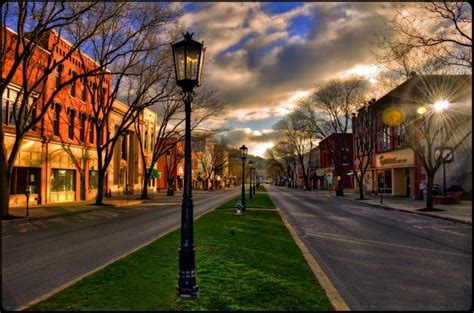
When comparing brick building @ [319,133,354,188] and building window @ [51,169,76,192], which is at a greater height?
brick building @ [319,133,354,188]

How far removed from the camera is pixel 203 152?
96875 mm

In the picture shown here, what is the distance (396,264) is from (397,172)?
4005 centimetres

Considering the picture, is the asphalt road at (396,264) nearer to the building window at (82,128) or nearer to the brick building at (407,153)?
the brick building at (407,153)

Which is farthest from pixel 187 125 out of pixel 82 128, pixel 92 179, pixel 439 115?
pixel 92 179

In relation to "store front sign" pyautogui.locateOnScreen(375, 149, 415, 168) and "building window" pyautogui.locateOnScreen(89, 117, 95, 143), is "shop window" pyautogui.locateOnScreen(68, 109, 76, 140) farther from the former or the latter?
"store front sign" pyautogui.locateOnScreen(375, 149, 415, 168)

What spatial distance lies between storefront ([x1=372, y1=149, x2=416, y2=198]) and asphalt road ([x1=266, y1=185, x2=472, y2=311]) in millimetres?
A: 26770

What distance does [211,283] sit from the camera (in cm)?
721

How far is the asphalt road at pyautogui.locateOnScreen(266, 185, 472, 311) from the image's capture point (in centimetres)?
681

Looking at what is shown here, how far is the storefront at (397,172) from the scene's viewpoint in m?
42.9

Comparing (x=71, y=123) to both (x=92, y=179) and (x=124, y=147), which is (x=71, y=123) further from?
(x=124, y=147)

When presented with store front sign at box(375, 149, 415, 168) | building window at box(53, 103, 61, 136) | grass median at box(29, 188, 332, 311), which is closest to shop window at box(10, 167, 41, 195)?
building window at box(53, 103, 61, 136)

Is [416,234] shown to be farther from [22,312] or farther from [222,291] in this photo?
[22,312]

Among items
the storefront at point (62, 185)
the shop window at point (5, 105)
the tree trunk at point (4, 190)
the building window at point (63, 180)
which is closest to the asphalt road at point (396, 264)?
the tree trunk at point (4, 190)

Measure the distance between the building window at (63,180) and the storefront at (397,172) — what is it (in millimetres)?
28036
